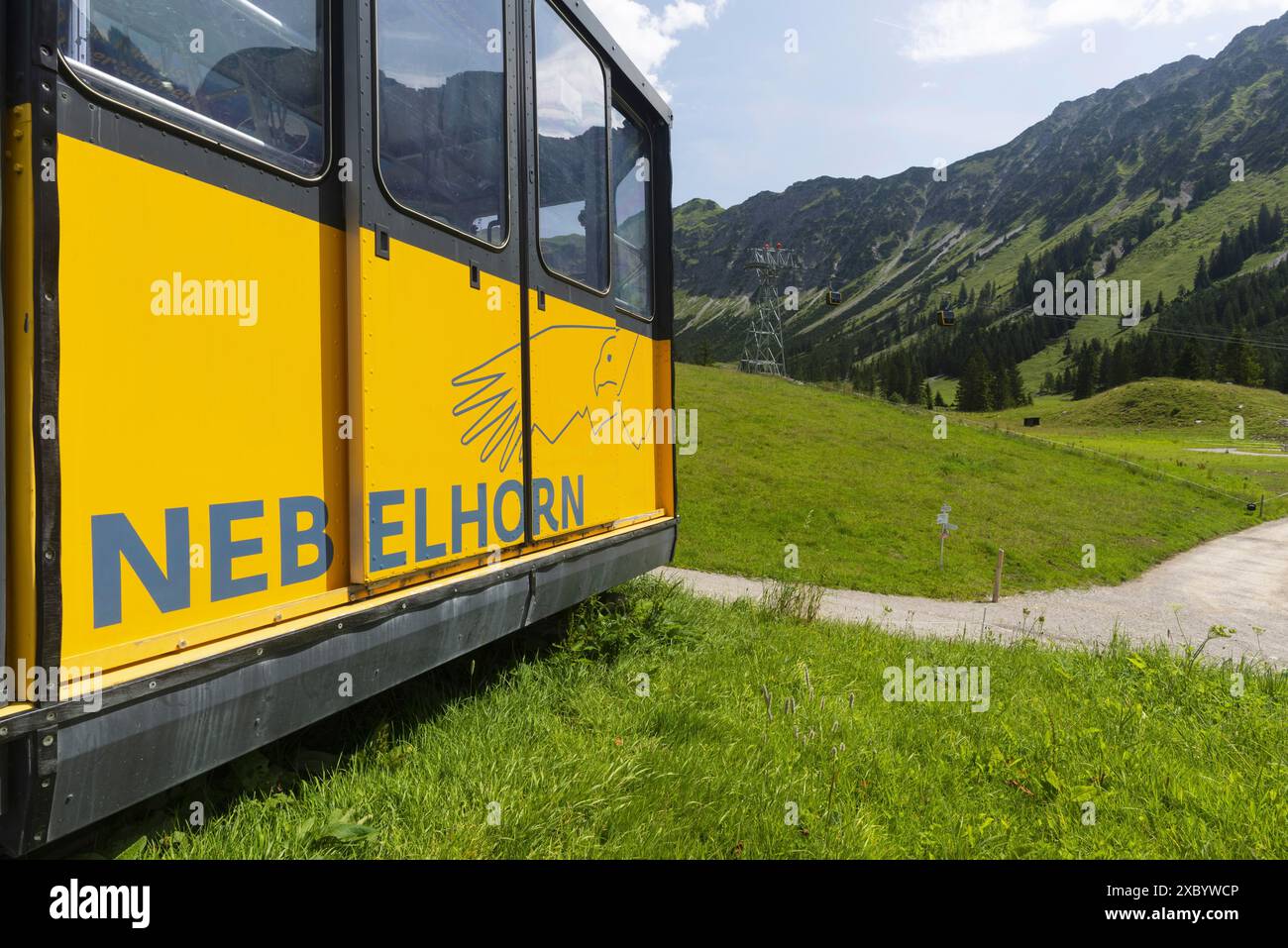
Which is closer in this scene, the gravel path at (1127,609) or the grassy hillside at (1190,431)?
the gravel path at (1127,609)

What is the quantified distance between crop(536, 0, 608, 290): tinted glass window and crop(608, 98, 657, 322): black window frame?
0.08m

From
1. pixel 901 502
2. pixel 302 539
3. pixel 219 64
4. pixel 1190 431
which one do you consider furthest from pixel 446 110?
pixel 1190 431

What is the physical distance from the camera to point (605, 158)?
209 inches

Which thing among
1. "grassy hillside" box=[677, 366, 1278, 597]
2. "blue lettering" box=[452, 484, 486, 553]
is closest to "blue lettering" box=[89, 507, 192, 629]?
"blue lettering" box=[452, 484, 486, 553]

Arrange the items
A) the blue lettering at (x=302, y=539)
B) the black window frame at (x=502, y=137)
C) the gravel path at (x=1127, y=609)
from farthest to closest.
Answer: the gravel path at (x=1127, y=609)
the black window frame at (x=502, y=137)
the blue lettering at (x=302, y=539)

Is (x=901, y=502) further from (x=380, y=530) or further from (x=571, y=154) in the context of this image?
(x=380, y=530)

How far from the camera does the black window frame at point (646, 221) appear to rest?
17.7 feet

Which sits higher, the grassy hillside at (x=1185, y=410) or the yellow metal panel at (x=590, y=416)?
the grassy hillside at (x=1185, y=410)

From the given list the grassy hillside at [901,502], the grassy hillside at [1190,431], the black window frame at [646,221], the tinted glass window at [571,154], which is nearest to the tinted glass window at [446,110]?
the tinted glass window at [571,154]

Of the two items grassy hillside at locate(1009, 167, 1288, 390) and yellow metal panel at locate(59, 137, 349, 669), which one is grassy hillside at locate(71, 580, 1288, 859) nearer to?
yellow metal panel at locate(59, 137, 349, 669)

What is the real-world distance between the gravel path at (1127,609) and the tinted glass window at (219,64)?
324 inches

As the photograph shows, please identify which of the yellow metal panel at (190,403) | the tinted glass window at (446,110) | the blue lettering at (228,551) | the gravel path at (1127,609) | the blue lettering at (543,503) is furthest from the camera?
the gravel path at (1127,609)

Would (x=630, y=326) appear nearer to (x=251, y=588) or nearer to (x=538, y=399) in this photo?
(x=538, y=399)

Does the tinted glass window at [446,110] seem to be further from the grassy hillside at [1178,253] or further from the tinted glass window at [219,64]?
the grassy hillside at [1178,253]
